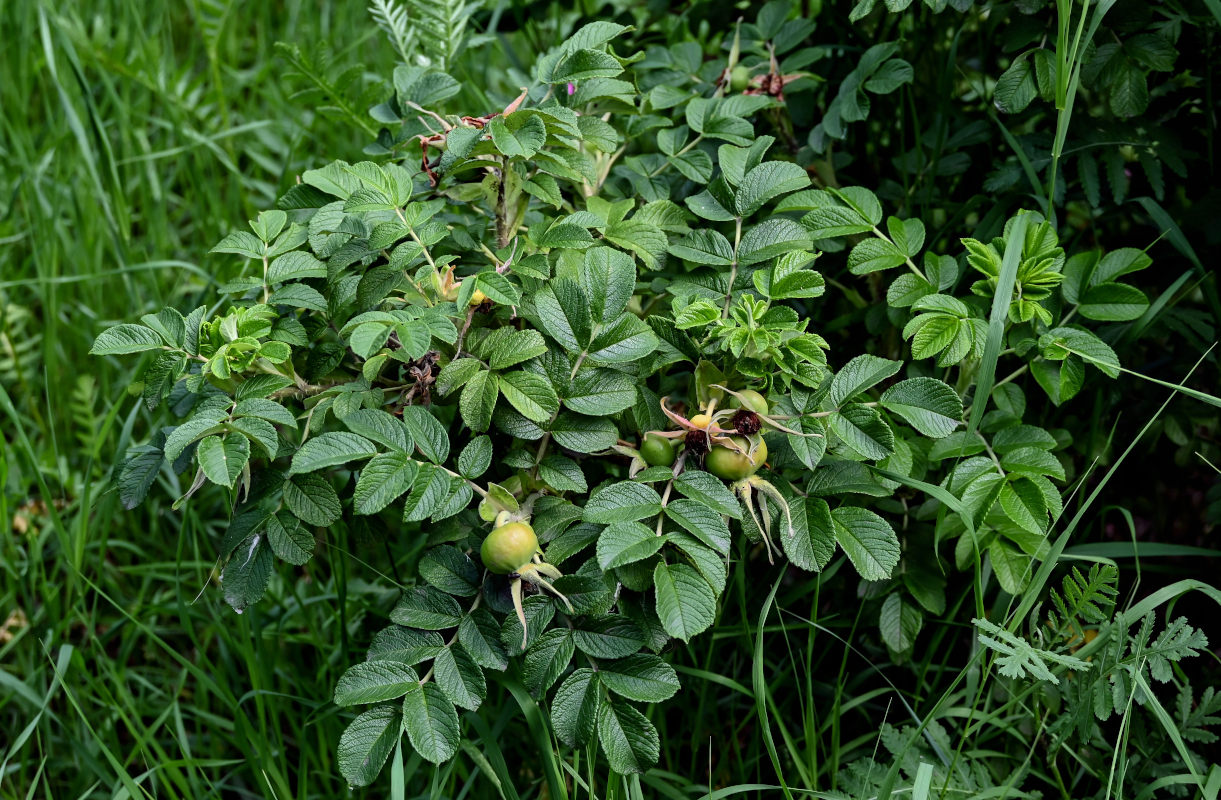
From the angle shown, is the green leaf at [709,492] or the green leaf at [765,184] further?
the green leaf at [765,184]

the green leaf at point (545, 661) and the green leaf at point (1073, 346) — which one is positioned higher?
the green leaf at point (1073, 346)

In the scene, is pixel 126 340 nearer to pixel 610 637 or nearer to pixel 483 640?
pixel 483 640

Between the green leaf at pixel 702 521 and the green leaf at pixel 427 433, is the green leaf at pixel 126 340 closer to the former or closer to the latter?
the green leaf at pixel 427 433

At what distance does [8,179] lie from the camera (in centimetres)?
248

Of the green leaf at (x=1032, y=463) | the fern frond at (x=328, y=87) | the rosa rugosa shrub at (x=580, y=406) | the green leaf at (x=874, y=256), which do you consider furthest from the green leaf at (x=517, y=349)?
the fern frond at (x=328, y=87)

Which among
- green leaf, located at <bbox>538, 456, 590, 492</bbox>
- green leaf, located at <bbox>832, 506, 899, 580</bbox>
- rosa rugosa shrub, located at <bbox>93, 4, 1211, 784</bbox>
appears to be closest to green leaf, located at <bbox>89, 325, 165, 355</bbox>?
rosa rugosa shrub, located at <bbox>93, 4, 1211, 784</bbox>

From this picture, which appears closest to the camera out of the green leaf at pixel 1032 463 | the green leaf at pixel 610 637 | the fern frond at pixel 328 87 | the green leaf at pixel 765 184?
the green leaf at pixel 610 637

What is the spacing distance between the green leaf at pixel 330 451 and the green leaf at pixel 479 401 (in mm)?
112

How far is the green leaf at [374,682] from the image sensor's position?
46.6 inches

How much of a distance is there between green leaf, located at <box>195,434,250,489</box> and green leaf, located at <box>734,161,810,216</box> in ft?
2.34

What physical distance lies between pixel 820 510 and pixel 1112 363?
44 centimetres

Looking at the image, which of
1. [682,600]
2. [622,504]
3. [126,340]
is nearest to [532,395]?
[622,504]

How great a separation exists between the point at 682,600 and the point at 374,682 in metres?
0.36

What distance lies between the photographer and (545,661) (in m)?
1.21
